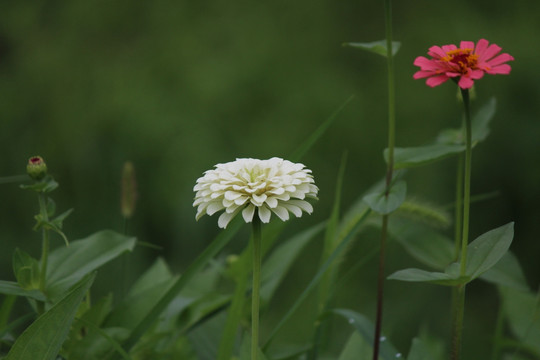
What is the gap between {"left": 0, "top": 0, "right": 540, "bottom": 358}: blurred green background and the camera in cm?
182

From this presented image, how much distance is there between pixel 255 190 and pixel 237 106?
124 centimetres

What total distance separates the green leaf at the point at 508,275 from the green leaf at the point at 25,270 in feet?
1.77

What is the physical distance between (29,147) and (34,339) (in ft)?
4.39

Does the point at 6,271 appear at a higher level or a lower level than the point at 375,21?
lower

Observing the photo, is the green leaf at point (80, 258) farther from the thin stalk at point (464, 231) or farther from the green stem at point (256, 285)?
the thin stalk at point (464, 231)

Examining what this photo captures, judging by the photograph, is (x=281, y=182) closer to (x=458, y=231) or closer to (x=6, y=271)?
(x=458, y=231)

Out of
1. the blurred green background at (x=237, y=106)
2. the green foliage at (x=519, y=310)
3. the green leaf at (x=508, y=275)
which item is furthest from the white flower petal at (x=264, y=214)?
the blurred green background at (x=237, y=106)

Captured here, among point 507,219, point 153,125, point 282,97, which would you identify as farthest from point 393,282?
point 153,125

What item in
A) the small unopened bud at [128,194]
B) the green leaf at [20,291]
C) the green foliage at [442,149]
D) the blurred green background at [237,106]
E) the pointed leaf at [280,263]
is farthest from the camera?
the blurred green background at [237,106]

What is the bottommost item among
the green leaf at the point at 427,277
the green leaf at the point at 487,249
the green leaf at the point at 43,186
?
the green leaf at the point at 427,277

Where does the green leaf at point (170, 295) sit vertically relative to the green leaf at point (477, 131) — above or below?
below

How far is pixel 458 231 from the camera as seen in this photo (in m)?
0.87

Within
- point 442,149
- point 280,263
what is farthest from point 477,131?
point 280,263

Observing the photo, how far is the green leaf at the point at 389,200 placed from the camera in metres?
0.80
